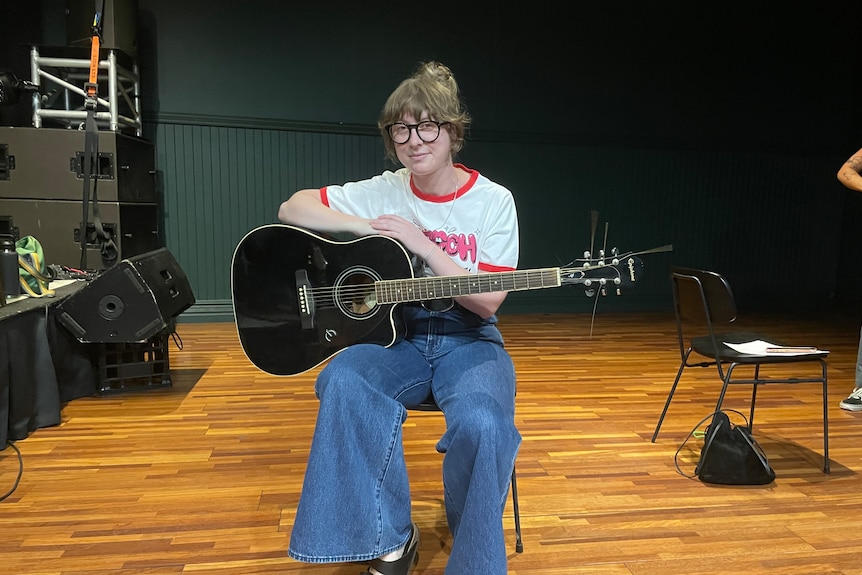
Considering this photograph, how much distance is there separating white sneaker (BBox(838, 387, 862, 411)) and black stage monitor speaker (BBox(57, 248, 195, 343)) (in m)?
3.50

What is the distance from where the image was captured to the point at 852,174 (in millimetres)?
2906

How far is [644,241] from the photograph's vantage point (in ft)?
20.5

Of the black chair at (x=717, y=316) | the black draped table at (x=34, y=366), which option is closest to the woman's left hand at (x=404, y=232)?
the black chair at (x=717, y=316)

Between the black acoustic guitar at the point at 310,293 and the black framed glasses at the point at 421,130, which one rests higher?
the black framed glasses at the point at 421,130

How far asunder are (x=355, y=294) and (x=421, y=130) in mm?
474

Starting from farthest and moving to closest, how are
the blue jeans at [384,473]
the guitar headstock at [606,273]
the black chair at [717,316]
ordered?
the black chair at [717,316] < the guitar headstock at [606,273] < the blue jeans at [384,473]

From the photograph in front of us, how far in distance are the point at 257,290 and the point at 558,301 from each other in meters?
4.66

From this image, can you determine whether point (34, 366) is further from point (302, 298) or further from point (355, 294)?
point (355, 294)

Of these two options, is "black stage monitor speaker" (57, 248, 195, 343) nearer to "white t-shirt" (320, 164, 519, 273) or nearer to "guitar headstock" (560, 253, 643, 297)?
"white t-shirt" (320, 164, 519, 273)

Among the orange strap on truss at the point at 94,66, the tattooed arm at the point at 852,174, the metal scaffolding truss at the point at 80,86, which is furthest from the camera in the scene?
the metal scaffolding truss at the point at 80,86

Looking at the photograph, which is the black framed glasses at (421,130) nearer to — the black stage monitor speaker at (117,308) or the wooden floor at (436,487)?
the wooden floor at (436,487)

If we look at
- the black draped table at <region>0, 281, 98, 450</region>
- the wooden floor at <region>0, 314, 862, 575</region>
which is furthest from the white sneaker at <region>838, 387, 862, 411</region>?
the black draped table at <region>0, 281, 98, 450</region>

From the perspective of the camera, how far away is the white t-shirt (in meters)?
1.68

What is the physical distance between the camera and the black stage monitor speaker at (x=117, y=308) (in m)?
2.89
